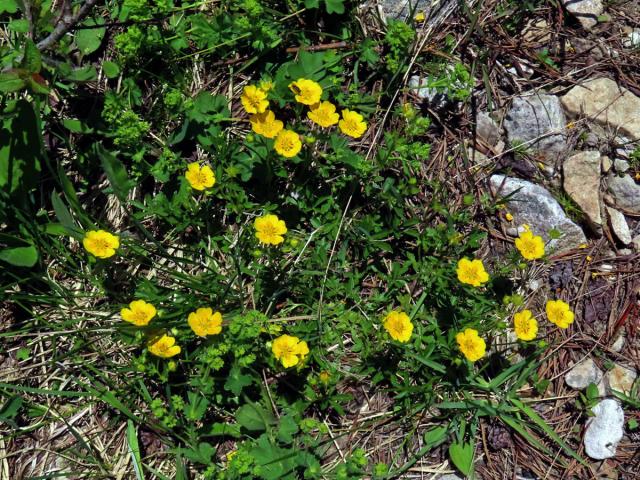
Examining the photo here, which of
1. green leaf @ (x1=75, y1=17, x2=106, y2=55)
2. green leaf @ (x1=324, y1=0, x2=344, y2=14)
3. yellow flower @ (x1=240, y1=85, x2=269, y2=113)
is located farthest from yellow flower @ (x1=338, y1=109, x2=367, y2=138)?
green leaf @ (x1=75, y1=17, x2=106, y2=55)

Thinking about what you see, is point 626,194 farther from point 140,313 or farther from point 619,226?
point 140,313

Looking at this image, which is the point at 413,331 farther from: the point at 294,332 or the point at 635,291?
the point at 635,291

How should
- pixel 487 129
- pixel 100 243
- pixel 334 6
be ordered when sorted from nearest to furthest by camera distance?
pixel 100 243 < pixel 334 6 < pixel 487 129

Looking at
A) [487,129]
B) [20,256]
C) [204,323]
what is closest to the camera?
[204,323]

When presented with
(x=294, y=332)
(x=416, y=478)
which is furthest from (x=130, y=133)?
(x=416, y=478)

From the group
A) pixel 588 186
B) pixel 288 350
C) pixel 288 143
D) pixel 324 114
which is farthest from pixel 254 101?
pixel 588 186

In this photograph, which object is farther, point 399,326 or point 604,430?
point 604,430

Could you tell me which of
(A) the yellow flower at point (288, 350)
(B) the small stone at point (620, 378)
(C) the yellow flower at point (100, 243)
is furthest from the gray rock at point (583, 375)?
(C) the yellow flower at point (100, 243)
